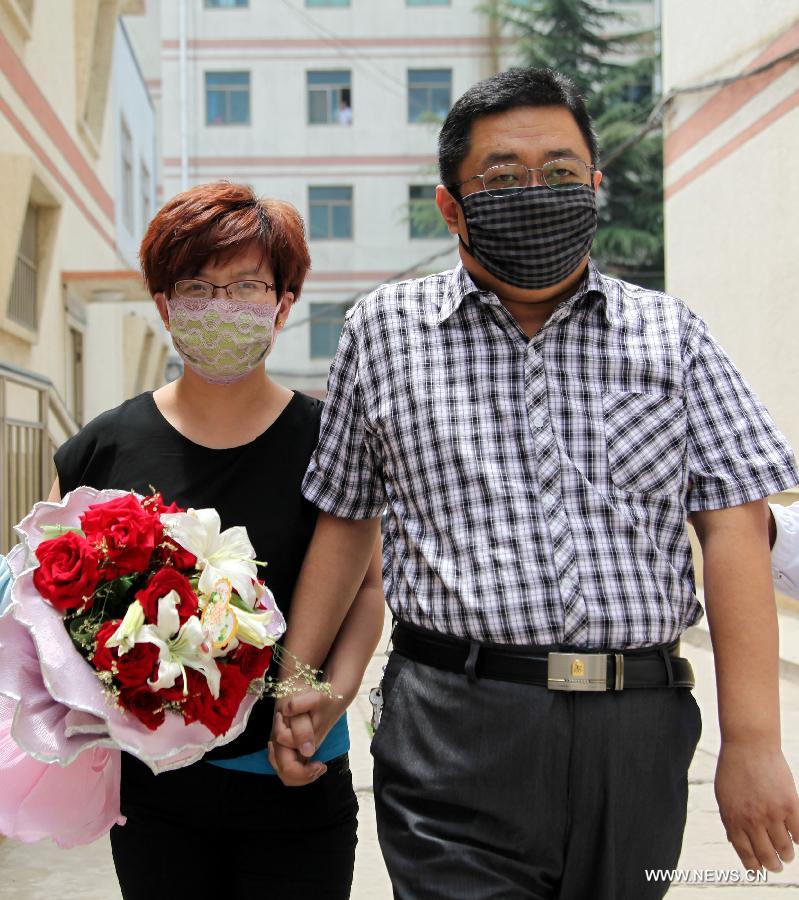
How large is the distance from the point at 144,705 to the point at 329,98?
29.5m

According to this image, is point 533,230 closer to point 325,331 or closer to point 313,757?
point 313,757

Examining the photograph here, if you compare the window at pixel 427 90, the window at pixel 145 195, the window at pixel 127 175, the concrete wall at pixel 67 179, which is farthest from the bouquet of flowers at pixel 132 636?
the window at pixel 427 90

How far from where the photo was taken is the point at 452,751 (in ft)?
6.53

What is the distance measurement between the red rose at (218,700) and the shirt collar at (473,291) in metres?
0.78

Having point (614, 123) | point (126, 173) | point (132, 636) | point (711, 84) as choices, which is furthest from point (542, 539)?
point (614, 123)

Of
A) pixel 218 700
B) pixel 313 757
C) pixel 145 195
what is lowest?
pixel 313 757

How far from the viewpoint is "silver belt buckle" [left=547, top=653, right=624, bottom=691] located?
76.2 inches

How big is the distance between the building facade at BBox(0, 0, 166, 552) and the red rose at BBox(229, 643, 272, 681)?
4.27 metres

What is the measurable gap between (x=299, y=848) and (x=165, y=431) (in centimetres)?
87

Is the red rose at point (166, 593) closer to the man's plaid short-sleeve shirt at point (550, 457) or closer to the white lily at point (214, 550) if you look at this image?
the white lily at point (214, 550)

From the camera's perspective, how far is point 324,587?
7.34 ft

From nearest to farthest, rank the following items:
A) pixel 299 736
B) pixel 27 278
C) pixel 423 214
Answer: pixel 299 736, pixel 27 278, pixel 423 214

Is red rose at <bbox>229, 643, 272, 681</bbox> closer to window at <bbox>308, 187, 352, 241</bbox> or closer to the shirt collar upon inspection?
the shirt collar

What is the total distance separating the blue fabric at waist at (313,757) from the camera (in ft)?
7.14
